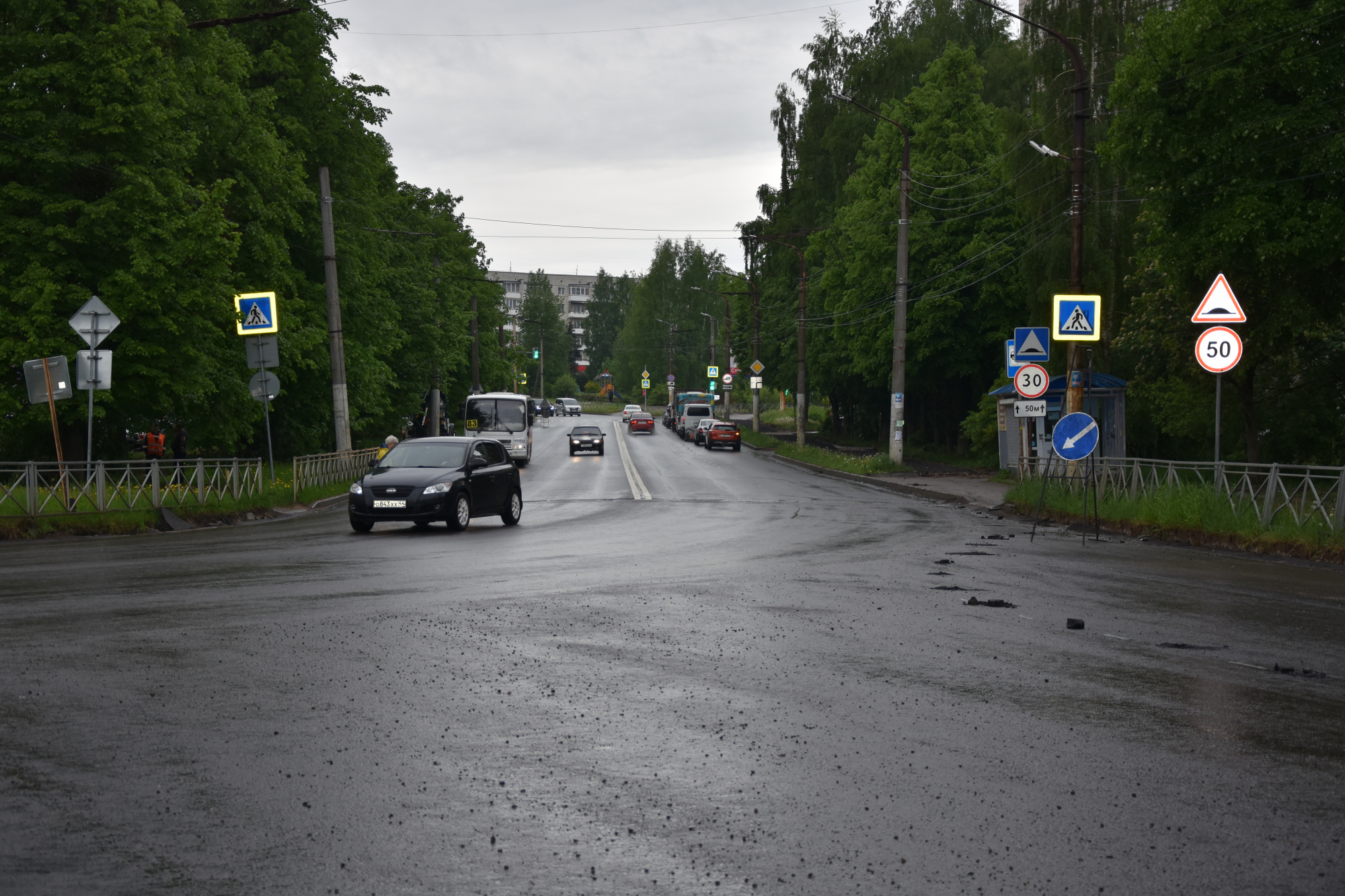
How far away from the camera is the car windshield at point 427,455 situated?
2172cm

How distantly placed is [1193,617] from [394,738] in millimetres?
7527

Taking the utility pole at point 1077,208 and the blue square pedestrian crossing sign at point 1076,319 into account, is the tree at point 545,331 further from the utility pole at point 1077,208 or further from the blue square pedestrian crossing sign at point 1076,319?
the blue square pedestrian crossing sign at point 1076,319

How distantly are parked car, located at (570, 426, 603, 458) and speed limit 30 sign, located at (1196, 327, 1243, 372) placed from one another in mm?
42501

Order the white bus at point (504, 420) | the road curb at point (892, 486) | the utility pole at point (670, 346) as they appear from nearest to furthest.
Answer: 1. the road curb at point (892, 486)
2. the white bus at point (504, 420)
3. the utility pole at point (670, 346)

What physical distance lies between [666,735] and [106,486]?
59.1 ft

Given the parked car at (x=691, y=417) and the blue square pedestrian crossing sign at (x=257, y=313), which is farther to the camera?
the parked car at (x=691, y=417)

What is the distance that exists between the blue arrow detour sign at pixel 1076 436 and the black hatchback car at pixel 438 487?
9489 mm

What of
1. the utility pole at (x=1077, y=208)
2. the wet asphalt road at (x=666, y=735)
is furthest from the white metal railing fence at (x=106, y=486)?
the utility pole at (x=1077, y=208)

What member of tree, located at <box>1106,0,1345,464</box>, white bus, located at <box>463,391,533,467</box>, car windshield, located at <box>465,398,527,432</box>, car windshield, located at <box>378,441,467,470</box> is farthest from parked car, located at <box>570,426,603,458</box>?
car windshield, located at <box>378,441,467,470</box>

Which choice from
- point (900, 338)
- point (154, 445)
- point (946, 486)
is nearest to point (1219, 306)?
point (946, 486)

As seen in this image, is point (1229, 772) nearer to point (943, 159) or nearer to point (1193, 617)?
point (1193, 617)

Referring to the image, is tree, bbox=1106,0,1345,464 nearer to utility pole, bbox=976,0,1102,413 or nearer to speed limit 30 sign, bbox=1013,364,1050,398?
utility pole, bbox=976,0,1102,413

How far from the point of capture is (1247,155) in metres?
23.9

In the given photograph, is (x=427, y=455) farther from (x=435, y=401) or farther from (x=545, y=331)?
(x=545, y=331)
